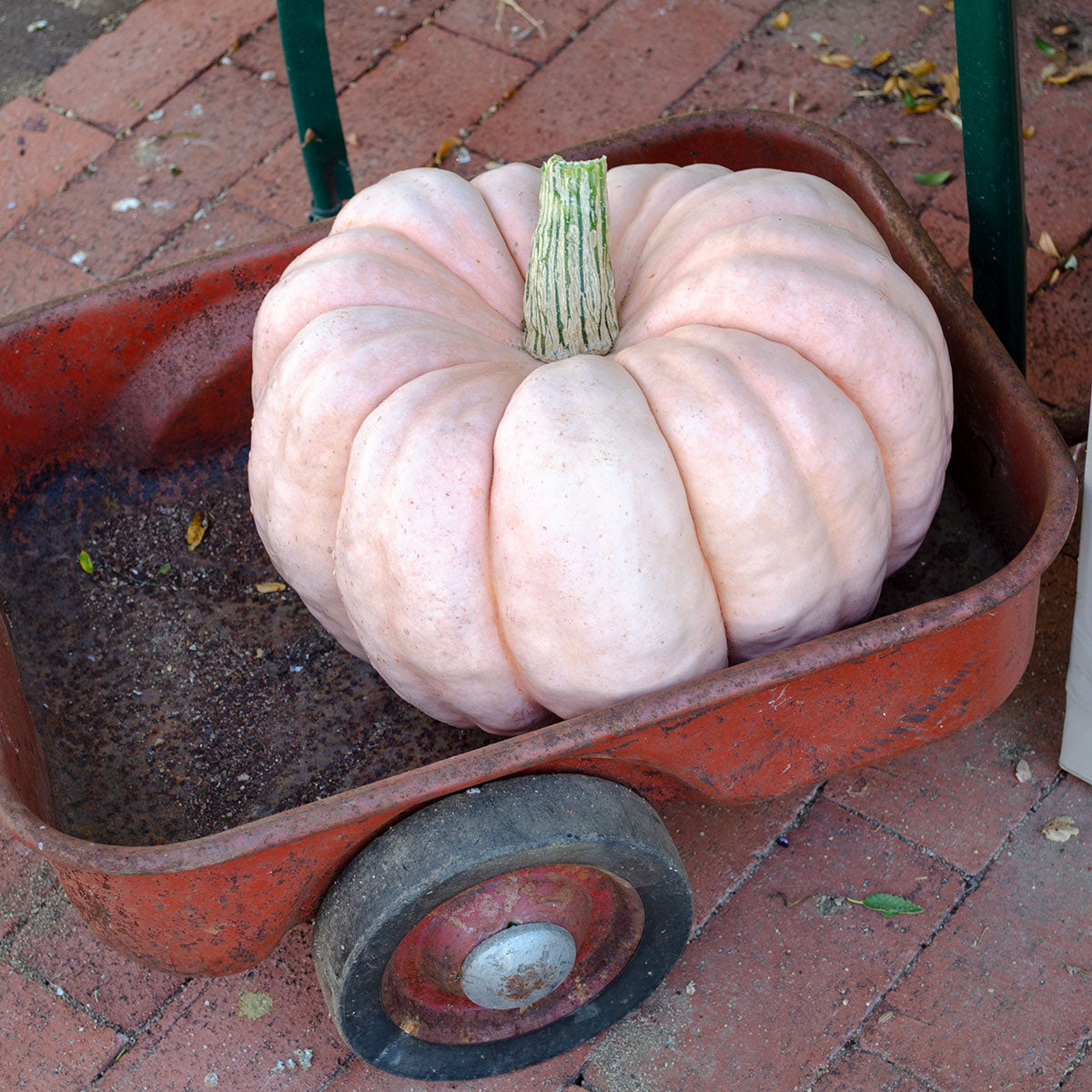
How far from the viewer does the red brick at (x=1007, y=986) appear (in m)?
1.90

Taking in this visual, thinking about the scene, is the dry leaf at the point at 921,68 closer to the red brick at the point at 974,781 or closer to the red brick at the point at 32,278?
the red brick at the point at 974,781

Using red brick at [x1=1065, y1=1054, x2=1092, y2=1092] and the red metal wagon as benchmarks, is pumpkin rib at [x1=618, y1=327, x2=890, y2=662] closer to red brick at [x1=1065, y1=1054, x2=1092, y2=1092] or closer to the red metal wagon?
the red metal wagon

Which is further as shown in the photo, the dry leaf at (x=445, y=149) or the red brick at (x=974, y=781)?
the dry leaf at (x=445, y=149)

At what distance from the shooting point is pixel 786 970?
6.66 ft

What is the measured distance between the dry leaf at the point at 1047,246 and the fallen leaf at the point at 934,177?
288 mm

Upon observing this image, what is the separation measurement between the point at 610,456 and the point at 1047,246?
1.85 metres

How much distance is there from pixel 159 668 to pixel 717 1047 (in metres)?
1.06

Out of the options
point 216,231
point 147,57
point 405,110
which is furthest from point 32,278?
point 405,110

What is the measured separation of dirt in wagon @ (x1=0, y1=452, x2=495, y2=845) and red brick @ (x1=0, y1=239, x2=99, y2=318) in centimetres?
118

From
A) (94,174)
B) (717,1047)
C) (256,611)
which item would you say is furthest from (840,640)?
(94,174)

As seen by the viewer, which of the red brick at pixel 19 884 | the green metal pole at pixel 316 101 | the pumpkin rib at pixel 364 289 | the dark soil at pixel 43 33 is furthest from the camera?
the dark soil at pixel 43 33

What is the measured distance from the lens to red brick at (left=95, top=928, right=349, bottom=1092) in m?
1.99

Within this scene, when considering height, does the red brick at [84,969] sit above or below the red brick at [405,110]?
below

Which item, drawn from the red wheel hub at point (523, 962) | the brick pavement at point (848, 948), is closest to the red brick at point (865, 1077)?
the brick pavement at point (848, 948)
